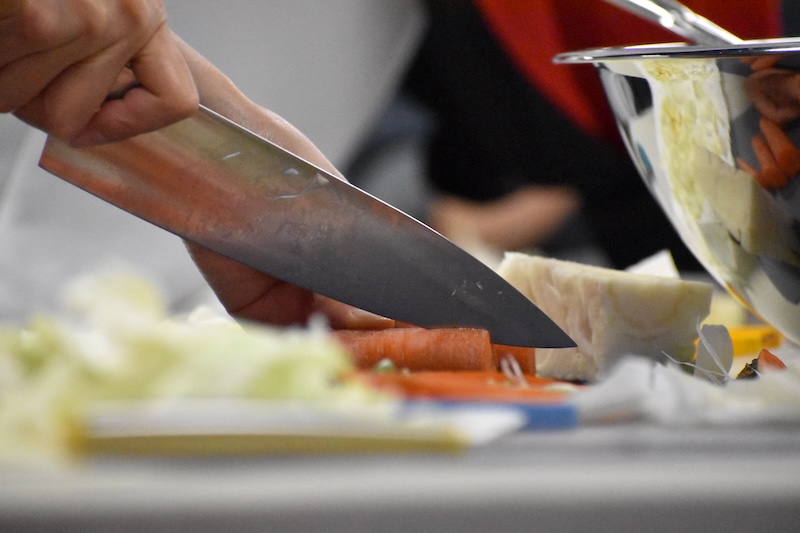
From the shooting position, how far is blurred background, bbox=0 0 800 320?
1.71m

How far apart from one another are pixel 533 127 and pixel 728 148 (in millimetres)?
2143

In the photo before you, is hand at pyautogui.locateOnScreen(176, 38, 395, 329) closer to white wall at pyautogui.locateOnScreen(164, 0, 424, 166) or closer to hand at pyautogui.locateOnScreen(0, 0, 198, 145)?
hand at pyautogui.locateOnScreen(0, 0, 198, 145)

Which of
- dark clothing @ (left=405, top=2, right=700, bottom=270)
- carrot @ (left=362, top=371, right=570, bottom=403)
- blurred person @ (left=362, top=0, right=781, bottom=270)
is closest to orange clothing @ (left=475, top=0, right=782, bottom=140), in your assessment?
blurred person @ (left=362, top=0, right=781, bottom=270)

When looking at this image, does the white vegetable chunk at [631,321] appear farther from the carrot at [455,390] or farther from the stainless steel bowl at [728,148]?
the carrot at [455,390]

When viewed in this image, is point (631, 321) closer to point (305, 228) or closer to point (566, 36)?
point (305, 228)

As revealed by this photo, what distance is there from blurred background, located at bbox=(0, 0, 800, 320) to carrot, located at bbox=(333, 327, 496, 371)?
2.62 feet

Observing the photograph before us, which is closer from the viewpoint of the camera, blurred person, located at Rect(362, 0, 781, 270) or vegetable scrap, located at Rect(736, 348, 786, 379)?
vegetable scrap, located at Rect(736, 348, 786, 379)

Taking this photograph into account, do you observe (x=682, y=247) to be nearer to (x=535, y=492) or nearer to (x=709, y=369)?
(x=709, y=369)

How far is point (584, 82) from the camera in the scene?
215cm

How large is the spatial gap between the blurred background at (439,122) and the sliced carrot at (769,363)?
0.82 m

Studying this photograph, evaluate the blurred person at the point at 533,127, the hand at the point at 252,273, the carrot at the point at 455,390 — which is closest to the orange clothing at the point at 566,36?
the blurred person at the point at 533,127

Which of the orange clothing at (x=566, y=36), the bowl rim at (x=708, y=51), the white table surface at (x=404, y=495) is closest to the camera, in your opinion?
the white table surface at (x=404, y=495)

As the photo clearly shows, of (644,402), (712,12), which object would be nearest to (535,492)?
(644,402)

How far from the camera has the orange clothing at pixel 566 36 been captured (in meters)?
2.09
